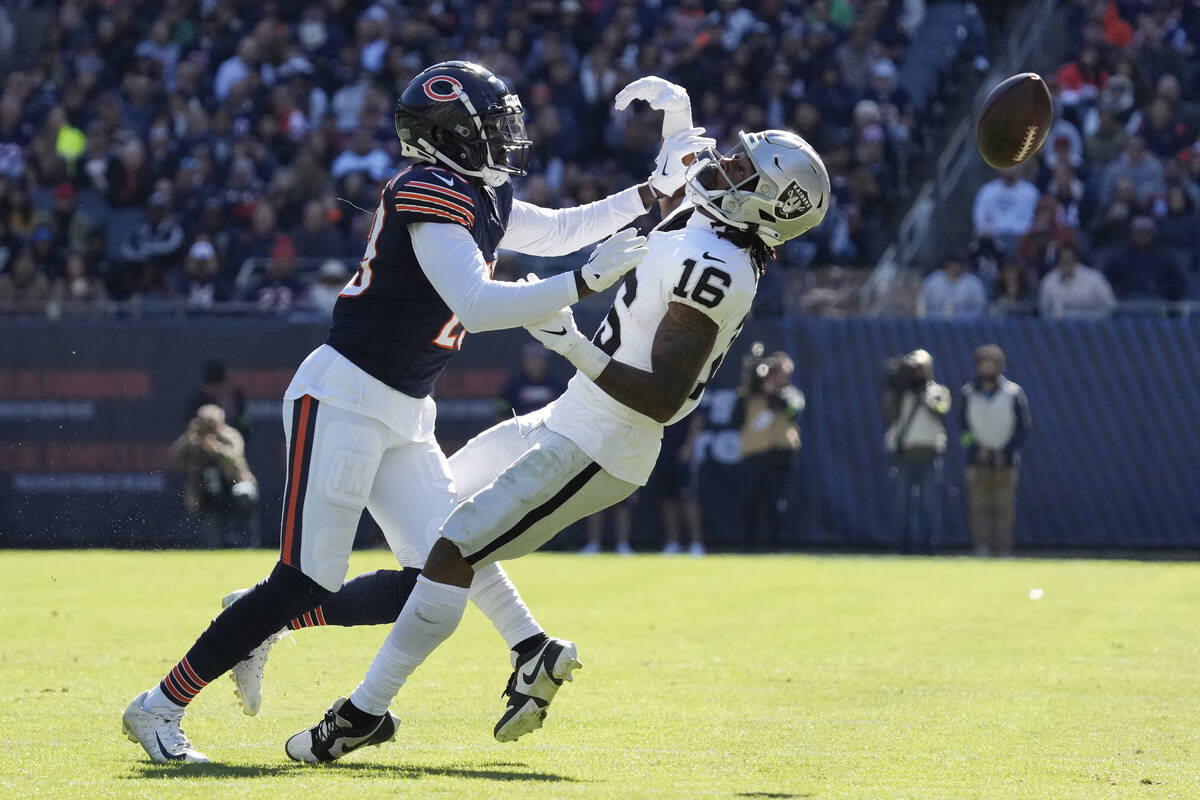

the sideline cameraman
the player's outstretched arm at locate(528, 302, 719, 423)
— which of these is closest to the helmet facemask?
the player's outstretched arm at locate(528, 302, 719, 423)

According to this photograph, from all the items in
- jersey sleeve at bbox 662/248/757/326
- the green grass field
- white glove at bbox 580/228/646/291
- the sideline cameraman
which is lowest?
the sideline cameraman

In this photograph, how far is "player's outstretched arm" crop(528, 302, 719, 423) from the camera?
5008 mm

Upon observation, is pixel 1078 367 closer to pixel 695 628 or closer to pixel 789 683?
pixel 695 628

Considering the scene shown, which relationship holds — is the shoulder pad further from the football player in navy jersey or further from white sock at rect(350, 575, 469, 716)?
white sock at rect(350, 575, 469, 716)

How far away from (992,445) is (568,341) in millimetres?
9824

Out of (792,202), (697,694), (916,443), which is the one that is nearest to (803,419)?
(916,443)

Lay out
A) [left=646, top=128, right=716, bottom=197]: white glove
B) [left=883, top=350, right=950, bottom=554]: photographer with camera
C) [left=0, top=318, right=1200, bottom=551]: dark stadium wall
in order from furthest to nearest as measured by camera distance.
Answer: [left=0, top=318, right=1200, bottom=551]: dark stadium wall < [left=883, top=350, right=950, bottom=554]: photographer with camera < [left=646, top=128, right=716, bottom=197]: white glove

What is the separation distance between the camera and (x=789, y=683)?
6.99m

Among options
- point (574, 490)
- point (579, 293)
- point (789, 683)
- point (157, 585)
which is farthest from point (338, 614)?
point (157, 585)

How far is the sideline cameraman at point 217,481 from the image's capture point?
44.9ft

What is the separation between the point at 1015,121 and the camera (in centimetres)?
666

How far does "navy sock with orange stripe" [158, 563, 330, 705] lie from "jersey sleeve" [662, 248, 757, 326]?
1.40 metres

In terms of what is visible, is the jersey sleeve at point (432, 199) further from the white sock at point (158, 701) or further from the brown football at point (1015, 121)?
the brown football at point (1015, 121)

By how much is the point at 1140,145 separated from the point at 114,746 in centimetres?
1284
